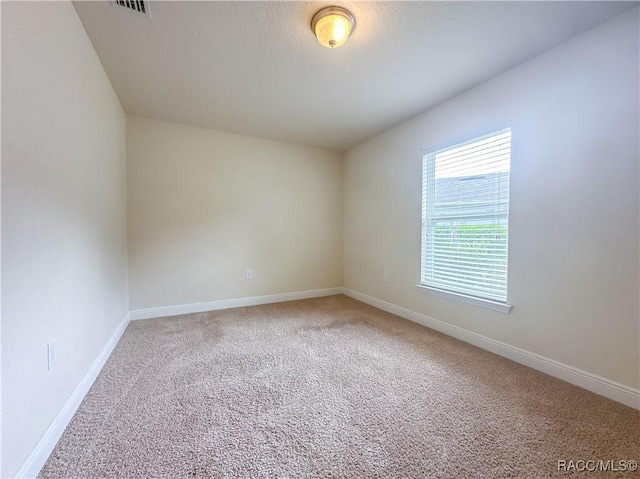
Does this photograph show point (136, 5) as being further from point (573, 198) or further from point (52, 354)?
point (573, 198)

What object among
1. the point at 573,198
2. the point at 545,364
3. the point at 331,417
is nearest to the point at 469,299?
the point at 545,364

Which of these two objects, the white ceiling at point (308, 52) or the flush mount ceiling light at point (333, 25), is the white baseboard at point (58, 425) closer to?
the white ceiling at point (308, 52)

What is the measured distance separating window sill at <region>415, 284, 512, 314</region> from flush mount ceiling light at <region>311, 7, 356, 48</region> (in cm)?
233

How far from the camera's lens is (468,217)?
2459mm

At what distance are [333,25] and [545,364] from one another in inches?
108

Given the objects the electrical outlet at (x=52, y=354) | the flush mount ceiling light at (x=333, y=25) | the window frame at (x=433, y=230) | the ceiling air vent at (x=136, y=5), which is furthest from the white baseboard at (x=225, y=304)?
the flush mount ceiling light at (x=333, y=25)

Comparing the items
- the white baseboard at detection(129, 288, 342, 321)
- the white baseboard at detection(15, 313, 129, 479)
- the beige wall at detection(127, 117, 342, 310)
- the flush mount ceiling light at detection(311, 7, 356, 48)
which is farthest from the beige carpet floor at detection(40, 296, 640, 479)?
the flush mount ceiling light at detection(311, 7, 356, 48)

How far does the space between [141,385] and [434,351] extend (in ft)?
7.41

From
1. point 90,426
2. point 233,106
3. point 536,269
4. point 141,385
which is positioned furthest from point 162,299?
point 536,269

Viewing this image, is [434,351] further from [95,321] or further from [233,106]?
[233,106]

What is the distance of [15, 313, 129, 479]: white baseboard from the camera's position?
107 centimetres

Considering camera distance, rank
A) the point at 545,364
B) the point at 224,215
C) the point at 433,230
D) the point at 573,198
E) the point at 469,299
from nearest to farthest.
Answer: the point at 573,198 < the point at 545,364 < the point at 469,299 < the point at 433,230 < the point at 224,215

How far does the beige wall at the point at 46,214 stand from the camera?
1.02 meters

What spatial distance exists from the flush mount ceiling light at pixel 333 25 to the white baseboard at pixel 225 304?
3087 millimetres
